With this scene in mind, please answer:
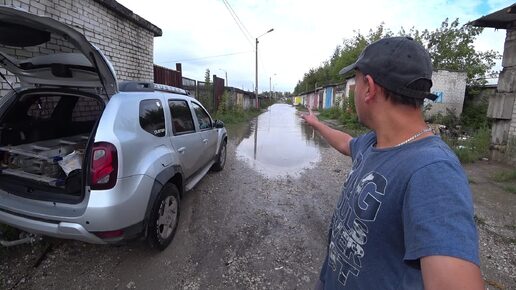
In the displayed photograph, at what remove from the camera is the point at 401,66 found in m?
1.01

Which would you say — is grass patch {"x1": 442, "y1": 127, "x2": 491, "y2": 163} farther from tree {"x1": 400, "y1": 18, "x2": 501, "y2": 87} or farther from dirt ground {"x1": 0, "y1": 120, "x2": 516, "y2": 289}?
tree {"x1": 400, "y1": 18, "x2": 501, "y2": 87}

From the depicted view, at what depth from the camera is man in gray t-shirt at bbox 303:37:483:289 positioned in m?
0.76

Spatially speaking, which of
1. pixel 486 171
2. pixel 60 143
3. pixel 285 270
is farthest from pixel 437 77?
pixel 60 143

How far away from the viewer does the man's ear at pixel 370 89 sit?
42.6 inches

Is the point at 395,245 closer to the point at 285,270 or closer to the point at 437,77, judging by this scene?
the point at 285,270

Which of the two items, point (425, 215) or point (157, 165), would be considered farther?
point (157, 165)

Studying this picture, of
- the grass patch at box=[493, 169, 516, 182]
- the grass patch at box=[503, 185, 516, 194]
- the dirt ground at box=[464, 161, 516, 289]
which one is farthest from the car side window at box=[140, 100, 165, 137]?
the grass patch at box=[493, 169, 516, 182]

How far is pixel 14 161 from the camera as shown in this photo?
9.40ft

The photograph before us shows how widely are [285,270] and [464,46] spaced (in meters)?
32.3

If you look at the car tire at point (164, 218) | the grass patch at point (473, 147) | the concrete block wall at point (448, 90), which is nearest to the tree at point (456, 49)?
the concrete block wall at point (448, 90)

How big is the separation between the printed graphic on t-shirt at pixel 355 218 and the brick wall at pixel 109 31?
4.69 meters

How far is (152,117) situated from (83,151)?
76cm

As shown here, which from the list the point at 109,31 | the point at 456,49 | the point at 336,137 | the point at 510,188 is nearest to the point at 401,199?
the point at 336,137

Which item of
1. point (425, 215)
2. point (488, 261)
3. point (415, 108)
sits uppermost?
point (415, 108)
